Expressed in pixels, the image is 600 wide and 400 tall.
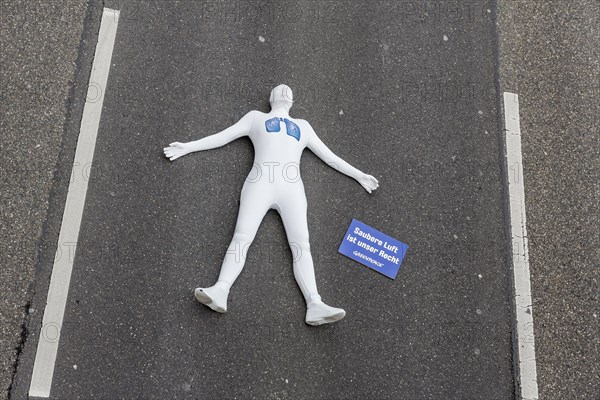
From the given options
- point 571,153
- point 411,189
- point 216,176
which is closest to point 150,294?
point 216,176

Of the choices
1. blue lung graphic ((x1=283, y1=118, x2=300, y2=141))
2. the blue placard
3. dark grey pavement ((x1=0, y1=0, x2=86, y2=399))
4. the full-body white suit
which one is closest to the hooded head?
the full-body white suit

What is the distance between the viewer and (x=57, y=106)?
4.48 m

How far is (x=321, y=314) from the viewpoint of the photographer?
165 inches

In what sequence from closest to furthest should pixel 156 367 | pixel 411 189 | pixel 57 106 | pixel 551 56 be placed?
pixel 156 367 → pixel 57 106 → pixel 411 189 → pixel 551 56

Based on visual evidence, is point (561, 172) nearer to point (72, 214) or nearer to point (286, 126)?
point (286, 126)

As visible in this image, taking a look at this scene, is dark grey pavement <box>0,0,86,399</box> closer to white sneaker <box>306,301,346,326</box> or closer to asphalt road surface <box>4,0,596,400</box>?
asphalt road surface <box>4,0,596,400</box>

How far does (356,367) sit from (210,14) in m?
2.89

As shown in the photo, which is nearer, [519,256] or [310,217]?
[310,217]

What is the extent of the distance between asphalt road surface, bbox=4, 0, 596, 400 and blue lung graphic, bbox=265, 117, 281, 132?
0.89 feet

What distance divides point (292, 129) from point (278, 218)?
2.12ft

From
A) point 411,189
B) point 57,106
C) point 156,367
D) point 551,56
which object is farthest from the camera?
point 551,56

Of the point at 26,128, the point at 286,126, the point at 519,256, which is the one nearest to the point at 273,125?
the point at 286,126

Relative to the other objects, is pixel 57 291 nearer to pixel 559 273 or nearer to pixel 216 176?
pixel 216 176

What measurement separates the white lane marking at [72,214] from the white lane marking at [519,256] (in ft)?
10.4
